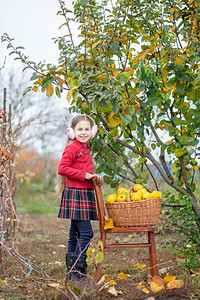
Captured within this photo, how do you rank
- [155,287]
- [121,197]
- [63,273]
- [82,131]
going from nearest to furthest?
[155,287] → [121,197] → [82,131] → [63,273]

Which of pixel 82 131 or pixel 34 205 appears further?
pixel 34 205

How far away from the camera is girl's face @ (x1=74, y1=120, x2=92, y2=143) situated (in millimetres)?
2928

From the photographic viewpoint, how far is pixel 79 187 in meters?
2.85

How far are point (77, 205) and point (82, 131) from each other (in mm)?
599

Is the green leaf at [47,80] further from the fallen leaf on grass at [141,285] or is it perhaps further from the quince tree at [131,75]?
the fallen leaf on grass at [141,285]

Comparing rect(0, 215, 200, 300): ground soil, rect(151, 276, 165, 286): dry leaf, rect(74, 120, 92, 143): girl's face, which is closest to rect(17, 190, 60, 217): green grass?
rect(0, 215, 200, 300): ground soil

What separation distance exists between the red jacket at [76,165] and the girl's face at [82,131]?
4cm

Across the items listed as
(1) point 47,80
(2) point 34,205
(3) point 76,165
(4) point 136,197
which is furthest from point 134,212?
(2) point 34,205

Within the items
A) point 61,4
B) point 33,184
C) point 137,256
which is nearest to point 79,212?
point 137,256

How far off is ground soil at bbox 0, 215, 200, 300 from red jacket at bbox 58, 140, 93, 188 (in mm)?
565

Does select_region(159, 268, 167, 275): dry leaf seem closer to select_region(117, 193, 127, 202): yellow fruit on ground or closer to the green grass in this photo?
select_region(117, 193, 127, 202): yellow fruit on ground

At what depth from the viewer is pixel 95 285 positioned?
256 centimetres

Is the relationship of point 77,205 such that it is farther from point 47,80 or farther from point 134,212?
point 47,80

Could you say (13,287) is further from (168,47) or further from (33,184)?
(33,184)
